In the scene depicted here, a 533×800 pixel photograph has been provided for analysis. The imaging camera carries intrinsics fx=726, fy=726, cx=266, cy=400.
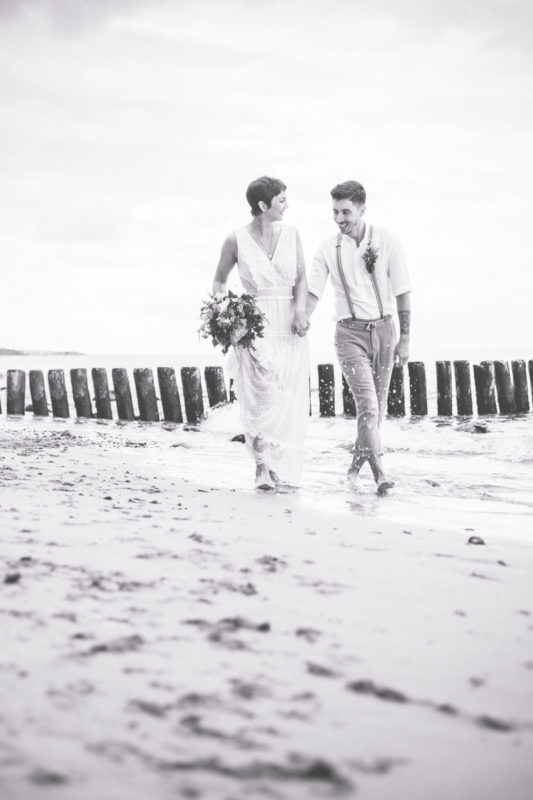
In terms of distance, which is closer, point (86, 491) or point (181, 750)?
point (181, 750)

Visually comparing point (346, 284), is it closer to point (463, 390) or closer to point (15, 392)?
point (463, 390)

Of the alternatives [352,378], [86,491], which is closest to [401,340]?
[352,378]

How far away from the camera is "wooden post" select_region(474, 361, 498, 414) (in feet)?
41.1

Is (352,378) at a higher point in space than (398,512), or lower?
higher

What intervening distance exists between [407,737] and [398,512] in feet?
9.49

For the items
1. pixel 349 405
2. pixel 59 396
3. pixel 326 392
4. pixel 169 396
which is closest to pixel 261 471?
pixel 349 405

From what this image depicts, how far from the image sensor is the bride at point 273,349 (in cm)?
535

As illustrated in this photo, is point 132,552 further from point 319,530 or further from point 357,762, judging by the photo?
point 357,762

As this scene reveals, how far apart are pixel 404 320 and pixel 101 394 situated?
8.44 meters

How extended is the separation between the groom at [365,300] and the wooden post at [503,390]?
7.77 m

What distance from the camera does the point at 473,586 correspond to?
8.99ft

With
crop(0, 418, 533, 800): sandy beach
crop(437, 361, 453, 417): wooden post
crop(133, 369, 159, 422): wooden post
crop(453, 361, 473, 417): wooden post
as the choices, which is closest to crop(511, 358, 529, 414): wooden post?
crop(453, 361, 473, 417): wooden post

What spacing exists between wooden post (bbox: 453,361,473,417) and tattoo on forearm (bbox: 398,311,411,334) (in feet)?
24.1

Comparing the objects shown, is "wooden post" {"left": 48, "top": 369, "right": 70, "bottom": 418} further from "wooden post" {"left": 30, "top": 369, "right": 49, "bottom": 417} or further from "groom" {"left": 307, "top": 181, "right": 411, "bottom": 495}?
"groom" {"left": 307, "top": 181, "right": 411, "bottom": 495}
